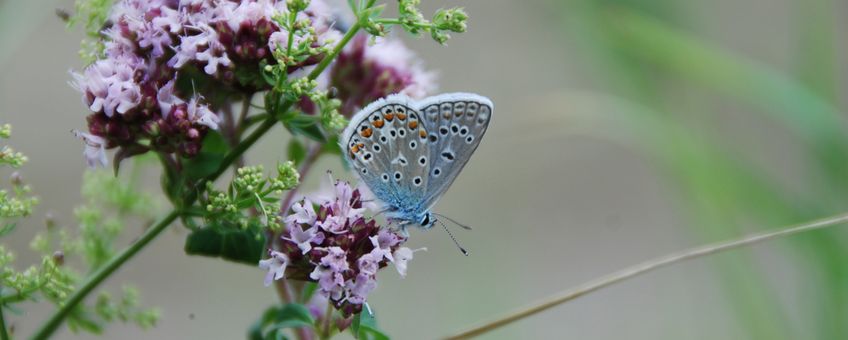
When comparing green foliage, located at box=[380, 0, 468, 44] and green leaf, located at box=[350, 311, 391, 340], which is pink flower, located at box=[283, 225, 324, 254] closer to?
green leaf, located at box=[350, 311, 391, 340]

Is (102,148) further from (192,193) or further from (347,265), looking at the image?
(347,265)

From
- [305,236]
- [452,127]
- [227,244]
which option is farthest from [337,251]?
[452,127]

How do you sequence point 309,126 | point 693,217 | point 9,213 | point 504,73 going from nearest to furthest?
point 9,213
point 309,126
point 693,217
point 504,73

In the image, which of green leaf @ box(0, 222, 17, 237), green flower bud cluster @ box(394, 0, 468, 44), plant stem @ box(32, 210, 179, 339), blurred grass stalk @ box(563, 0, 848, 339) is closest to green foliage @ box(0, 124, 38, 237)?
green leaf @ box(0, 222, 17, 237)

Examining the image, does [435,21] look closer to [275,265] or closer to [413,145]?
[413,145]

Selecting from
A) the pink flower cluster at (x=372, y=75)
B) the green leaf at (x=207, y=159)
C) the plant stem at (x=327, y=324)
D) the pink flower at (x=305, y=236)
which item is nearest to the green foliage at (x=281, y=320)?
the plant stem at (x=327, y=324)

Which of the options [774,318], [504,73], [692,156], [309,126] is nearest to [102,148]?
[309,126]
